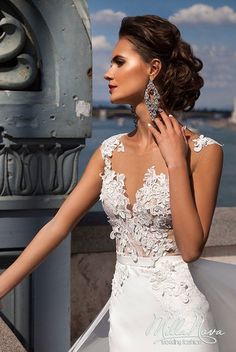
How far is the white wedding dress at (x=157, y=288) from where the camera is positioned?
1998mm

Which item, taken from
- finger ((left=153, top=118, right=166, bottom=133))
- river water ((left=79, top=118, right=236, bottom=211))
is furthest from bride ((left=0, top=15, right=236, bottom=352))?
river water ((left=79, top=118, right=236, bottom=211))

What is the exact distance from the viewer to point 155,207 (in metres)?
2.03

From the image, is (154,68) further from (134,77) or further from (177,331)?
(177,331)

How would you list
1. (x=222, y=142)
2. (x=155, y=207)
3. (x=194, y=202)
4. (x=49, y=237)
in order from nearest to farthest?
(x=194, y=202) < (x=155, y=207) < (x=49, y=237) < (x=222, y=142)

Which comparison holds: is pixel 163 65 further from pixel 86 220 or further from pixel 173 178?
pixel 86 220

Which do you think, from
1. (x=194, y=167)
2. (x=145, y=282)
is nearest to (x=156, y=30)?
(x=194, y=167)

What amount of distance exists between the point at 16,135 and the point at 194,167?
1.38 meters

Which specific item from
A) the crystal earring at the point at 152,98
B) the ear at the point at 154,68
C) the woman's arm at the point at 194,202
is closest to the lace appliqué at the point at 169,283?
the woman's arm at the point at 194,202

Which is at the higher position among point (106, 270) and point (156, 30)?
point (156, 30)

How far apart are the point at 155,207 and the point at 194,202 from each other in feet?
0.48

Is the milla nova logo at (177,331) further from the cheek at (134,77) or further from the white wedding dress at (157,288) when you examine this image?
the cheek at (134,77)

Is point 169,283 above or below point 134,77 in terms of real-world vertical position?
below

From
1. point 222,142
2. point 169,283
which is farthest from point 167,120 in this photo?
point 222,142

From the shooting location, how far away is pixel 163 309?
203 centimetres
